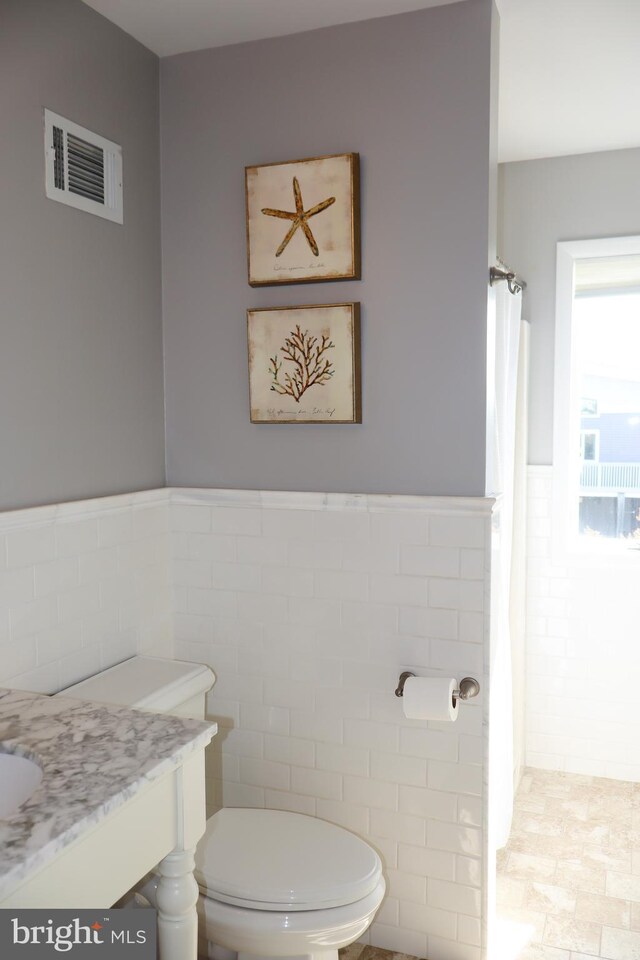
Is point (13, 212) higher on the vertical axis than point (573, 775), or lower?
higher

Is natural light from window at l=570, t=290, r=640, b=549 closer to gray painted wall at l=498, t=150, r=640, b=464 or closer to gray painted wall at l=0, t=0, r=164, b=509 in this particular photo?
gray painted wall at l=498, t=150, r=640, b=464

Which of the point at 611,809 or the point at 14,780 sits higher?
the point at 14,780

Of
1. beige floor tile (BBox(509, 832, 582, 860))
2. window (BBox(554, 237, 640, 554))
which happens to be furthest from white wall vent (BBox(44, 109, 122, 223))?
beige floor tile (BBox(509, 832, 582, 860))

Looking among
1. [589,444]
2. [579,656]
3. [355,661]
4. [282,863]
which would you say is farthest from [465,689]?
[589,444]

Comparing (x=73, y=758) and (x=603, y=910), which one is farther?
(x=603, y=910)

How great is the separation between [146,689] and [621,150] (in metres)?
2.63

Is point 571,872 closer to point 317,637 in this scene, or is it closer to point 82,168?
point 317,637

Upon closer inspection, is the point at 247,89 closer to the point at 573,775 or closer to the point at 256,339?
the point at 256,339

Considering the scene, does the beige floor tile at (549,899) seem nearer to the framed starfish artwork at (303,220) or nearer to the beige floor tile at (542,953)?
the beige floor tile at (542,953)

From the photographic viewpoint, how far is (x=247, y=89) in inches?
88.2

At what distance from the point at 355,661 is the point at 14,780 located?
109 centimetres

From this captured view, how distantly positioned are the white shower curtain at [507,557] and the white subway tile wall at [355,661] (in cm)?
14

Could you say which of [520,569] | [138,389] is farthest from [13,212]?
[520,569]

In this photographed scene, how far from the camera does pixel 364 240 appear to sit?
2.14 m
